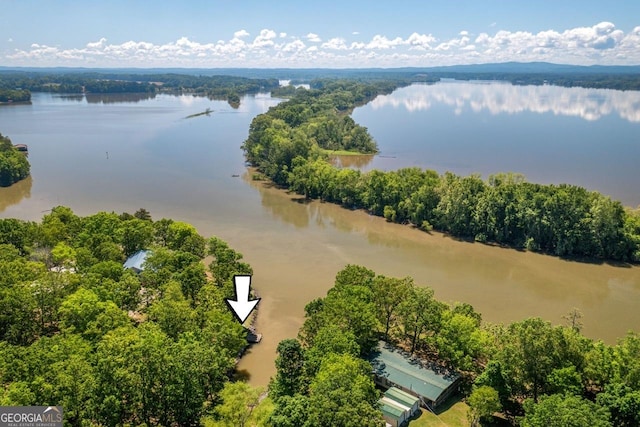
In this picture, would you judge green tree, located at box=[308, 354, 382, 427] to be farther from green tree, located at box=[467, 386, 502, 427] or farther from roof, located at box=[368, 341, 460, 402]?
green tree, located at box=[467, 386, 502, 427]

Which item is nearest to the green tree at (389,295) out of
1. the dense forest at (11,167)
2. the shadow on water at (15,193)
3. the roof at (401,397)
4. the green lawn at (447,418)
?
the roof at (401,397)

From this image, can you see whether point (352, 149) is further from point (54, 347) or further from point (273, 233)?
point (54, 347)

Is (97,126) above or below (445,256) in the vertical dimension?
above

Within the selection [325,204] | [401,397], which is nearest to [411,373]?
[401,397]

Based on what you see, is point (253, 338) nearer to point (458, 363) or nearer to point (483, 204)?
point (458, 363)

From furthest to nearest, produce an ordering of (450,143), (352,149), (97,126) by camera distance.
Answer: (97,126) → (450,143) → (352,149)

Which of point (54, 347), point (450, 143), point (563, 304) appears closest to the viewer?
point (54, 347)

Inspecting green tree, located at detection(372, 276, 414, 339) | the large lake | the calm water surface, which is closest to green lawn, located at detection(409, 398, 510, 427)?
green tree, located at detection(372, 276, 414, 339)

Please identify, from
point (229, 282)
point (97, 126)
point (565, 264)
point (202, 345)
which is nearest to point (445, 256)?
point (565, 264)
